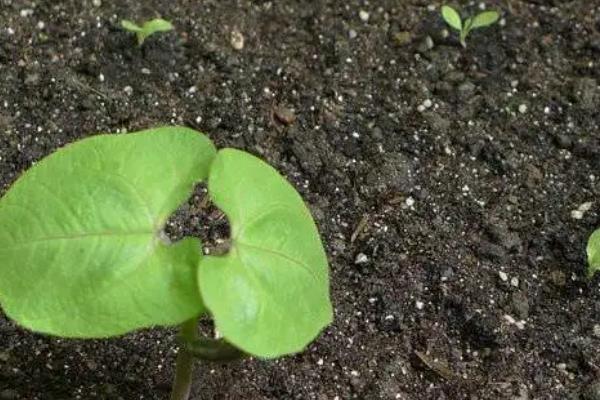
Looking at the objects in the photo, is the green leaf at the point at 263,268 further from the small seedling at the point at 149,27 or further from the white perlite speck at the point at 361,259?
the small seedling at the point at 149,27

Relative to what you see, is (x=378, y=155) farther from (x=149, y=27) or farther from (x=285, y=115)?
(x=149, y=27)

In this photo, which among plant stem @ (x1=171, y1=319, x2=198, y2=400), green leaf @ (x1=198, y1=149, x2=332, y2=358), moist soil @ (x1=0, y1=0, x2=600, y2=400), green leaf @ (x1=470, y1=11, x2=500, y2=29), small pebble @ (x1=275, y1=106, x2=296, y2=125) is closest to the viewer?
green leaf @ (x1=198, y1=149, x2=332, y2=358)

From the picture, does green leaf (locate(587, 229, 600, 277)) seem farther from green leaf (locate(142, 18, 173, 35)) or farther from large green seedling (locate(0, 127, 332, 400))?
green leaf (locate(142, 18, 173, 35))

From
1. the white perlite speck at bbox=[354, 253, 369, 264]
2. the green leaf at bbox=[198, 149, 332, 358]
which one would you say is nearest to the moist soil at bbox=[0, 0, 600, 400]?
the white perlite speck at bbox=[354, 253, 369, 264]

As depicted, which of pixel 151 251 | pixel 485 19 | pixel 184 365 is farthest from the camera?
pixel 485 19

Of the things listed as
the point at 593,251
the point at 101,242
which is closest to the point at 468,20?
the point at 593,251

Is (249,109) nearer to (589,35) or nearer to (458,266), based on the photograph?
(458,266)
